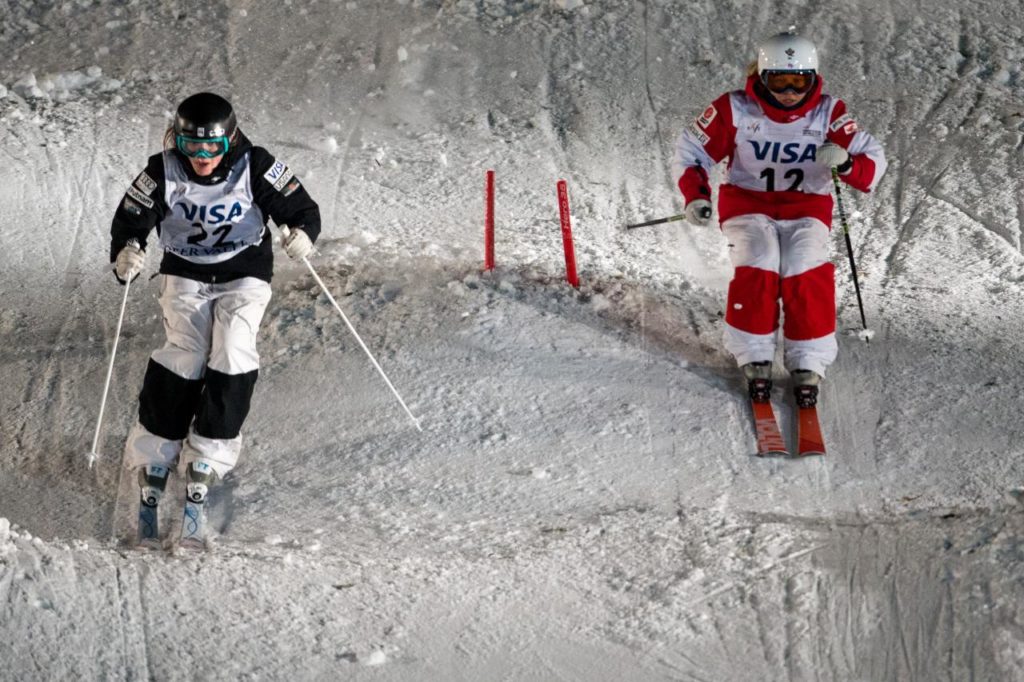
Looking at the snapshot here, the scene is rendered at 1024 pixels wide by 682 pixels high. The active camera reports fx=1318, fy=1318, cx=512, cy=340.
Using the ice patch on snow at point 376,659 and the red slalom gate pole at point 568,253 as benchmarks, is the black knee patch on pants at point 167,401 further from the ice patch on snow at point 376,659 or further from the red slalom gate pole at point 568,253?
the red slalom gate pole at point 568,253

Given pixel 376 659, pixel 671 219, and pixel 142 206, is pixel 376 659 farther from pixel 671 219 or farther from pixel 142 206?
pixel 671 219

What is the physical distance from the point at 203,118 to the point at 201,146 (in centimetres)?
14

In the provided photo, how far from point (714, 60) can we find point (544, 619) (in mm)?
7427

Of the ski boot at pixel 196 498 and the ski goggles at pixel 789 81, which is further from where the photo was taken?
the ski goggles at pixel 789 81

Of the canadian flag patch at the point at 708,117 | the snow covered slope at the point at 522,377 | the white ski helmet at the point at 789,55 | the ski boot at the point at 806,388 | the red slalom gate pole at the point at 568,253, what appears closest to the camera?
the snow covered slope at the point at 522,377

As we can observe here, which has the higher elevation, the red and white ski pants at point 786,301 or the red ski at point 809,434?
the red and white ski pants at point 786,301

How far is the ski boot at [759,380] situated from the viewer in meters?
7.52

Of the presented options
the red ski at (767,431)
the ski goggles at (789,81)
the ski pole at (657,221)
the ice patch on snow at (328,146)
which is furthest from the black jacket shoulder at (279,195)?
the ice patch on snow at (328,146)

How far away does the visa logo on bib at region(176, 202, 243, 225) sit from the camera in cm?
664

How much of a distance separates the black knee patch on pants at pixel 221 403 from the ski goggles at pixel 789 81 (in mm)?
3437

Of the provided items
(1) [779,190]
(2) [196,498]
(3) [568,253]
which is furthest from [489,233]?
(2) [196,498]

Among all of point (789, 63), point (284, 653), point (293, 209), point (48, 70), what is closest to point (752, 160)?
point (789, 63)

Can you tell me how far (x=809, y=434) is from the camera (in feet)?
23.9

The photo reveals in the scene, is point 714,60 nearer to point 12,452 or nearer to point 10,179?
point 10,179
